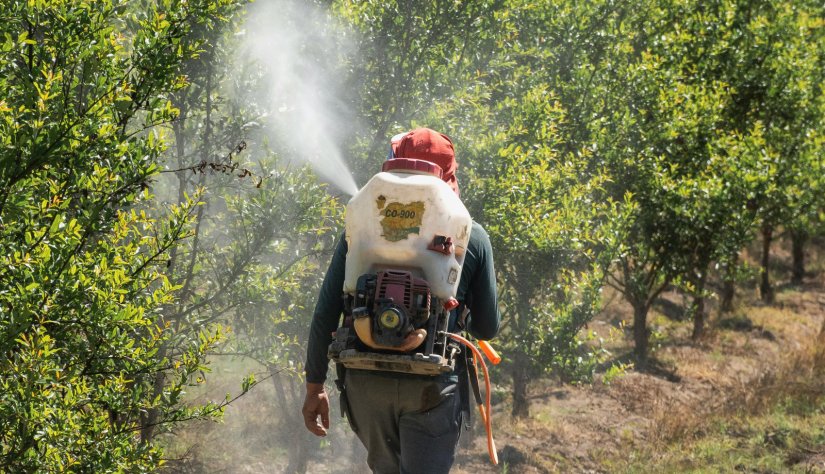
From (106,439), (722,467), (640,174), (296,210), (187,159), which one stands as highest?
(640,174)

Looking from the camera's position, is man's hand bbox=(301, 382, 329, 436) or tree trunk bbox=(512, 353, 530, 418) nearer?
man's hand bbox=(301, 382, 329, 436)

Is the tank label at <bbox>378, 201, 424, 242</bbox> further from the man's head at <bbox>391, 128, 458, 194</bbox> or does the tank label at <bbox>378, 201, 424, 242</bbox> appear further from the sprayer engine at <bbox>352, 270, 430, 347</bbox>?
the man's head at <bbox>391, 128, 458, 194</bbox>

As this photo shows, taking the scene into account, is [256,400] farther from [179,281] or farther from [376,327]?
[376,327]

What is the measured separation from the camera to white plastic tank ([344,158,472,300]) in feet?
13.9

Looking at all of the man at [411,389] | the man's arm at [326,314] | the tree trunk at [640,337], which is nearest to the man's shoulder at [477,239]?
the man at [411,389]

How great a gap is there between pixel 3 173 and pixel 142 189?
71 cm

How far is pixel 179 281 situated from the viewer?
7574 mm

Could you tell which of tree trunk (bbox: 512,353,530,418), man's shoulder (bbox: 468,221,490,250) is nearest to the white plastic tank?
man's shoulder (bbox: 468,221,490,250)

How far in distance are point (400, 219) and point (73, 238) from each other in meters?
1.38

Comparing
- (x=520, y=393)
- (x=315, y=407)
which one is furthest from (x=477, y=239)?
(x=520, y=393)

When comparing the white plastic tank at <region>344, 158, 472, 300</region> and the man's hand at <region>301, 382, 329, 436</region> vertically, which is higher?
the white plastic tank at <region>344, 158, 472, 300</region>

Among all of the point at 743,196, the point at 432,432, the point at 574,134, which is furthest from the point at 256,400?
the point at 743,196

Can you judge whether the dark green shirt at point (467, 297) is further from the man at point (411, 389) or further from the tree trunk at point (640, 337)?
the tree trunk at point (640, 337)

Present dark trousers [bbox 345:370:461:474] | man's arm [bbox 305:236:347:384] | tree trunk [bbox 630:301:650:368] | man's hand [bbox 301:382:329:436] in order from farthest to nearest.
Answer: tree trunk [bbox 630:301:650:368] < man's hand [bbox 301:382:329:436] < man's arm [bbox 305:236:347:384] < dark trousers [bbox 345:370:461:474]
